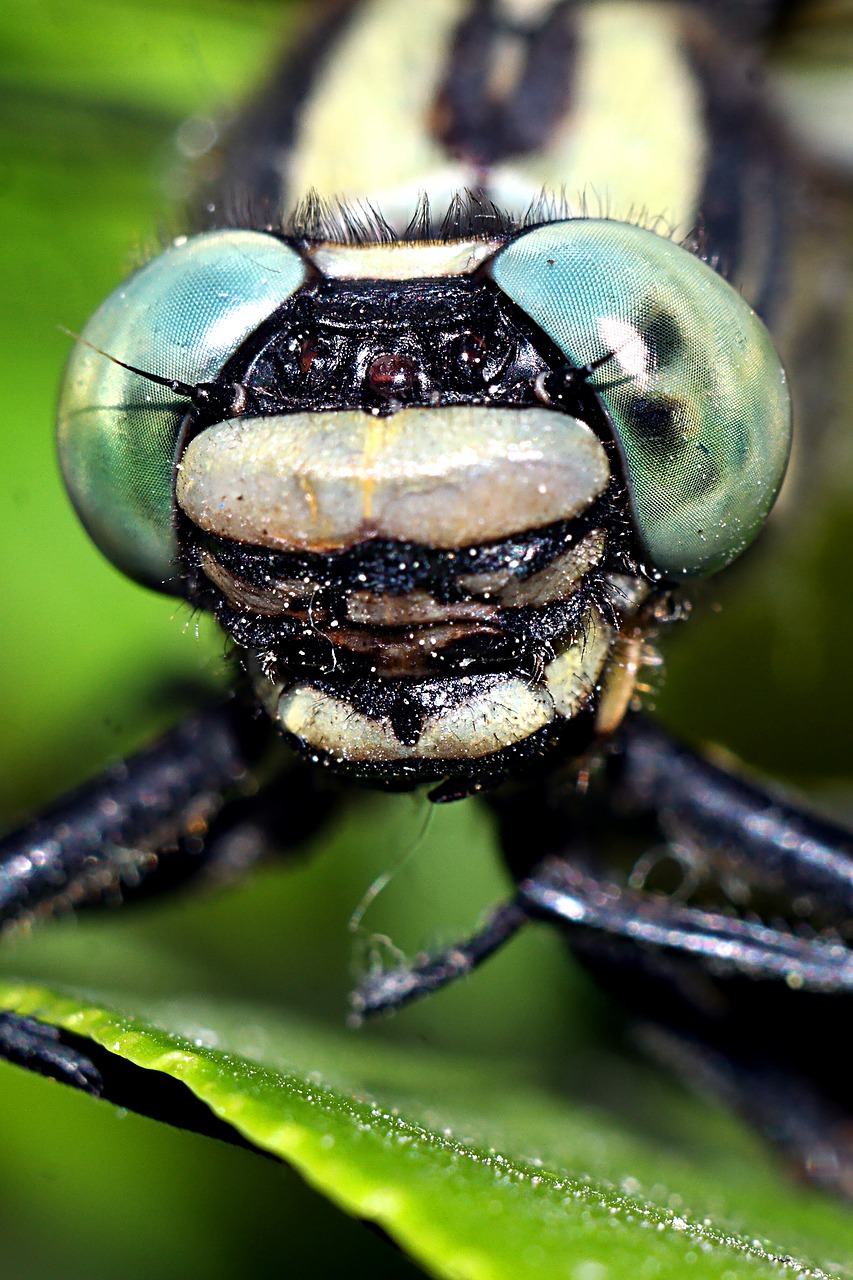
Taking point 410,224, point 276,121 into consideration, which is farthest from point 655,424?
point 276,121

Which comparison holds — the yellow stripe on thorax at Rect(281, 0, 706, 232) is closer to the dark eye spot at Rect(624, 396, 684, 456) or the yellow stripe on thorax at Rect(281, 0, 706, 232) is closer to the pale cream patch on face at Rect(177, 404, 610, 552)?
the dark eye spot at Rect(624, 396, 684, 456)

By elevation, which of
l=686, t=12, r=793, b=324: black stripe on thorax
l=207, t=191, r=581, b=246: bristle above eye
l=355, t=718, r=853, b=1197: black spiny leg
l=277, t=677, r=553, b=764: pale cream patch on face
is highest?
l=207, t=191, r=581, b=246: bristle above eye

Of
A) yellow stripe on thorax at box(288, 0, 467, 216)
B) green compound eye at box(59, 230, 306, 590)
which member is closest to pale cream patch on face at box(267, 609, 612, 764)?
green compound eye at box(59, 230, 306, 590)

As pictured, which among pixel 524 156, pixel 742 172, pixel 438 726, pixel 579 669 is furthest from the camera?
pixel 742 172

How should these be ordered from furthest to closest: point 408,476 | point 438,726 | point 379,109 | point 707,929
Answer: point 379,109 < point 707,929 < point 438,726 < point 408,476

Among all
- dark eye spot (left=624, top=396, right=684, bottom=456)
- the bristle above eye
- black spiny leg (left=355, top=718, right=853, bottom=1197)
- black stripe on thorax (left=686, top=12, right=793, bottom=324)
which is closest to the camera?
dark eye spot (left=624, top=396, right=684, bottom=456)

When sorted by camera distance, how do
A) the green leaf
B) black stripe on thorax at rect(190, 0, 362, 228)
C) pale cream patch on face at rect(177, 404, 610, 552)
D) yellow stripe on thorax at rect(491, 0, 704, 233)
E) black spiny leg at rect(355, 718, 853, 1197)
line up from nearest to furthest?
the green leaf → pale cream patch on face at rect(177, 404, 610, 552) → black spiny leg at rect(355, 718, 853, 1197) → yellow stripe on thorax at rect(491, 0, 704, 233) → black stripe on thorax at rect(190, 0, 362, 228)

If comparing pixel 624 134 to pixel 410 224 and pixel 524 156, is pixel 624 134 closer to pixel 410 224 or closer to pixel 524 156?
pixel 524 156

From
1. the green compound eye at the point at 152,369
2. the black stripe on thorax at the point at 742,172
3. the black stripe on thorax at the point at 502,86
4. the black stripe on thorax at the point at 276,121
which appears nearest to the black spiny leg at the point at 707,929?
the green compound eye at the point at 152,369
